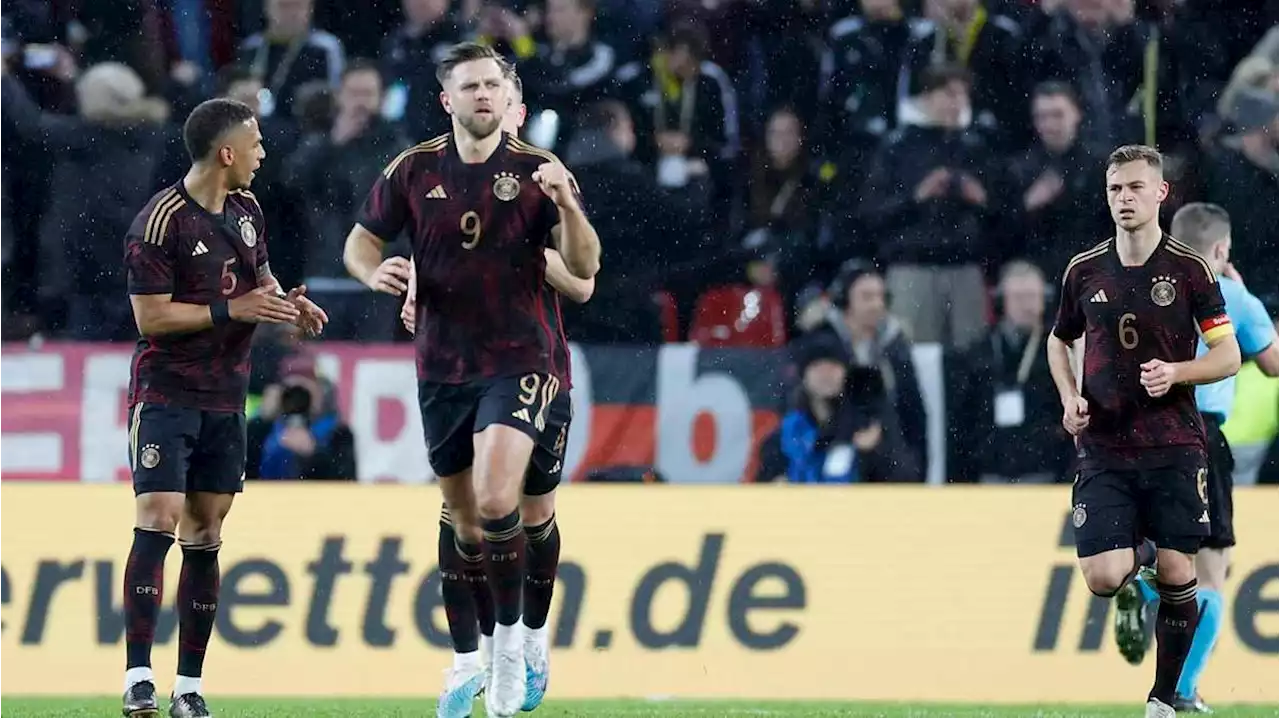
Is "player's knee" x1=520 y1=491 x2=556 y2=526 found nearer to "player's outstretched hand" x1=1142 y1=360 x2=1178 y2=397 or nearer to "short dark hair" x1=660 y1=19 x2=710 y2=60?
"player's outstretched hand" x1=1142 y1=360 x2=1178 y2=397

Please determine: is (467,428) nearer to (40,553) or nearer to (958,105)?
(40,553)

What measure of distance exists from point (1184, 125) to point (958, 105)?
147 cm

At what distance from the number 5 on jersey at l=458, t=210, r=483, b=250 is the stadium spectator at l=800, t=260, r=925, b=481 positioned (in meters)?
4.90

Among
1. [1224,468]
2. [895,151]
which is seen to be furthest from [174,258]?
[895,151]

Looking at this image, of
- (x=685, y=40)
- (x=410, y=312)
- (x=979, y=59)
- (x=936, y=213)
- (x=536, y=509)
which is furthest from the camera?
(x=685, y=40)

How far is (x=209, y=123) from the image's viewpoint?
836 centimetres

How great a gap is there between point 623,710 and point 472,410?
8.25ft

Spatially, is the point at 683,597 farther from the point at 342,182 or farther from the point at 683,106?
the point at 683,106

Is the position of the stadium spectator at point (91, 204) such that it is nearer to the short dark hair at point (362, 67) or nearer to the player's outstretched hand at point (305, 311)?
the short dark hair at point (362, 67)

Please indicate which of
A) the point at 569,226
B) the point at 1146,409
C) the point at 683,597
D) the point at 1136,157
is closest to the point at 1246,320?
the point at 1146,409

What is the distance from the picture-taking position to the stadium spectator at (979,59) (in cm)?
1373

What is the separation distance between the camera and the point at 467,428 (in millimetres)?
8078

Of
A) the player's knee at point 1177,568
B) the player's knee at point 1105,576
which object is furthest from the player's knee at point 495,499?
the player's knee at point 1177,568

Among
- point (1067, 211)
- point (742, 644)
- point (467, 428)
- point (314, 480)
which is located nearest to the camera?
point (467, 428)
